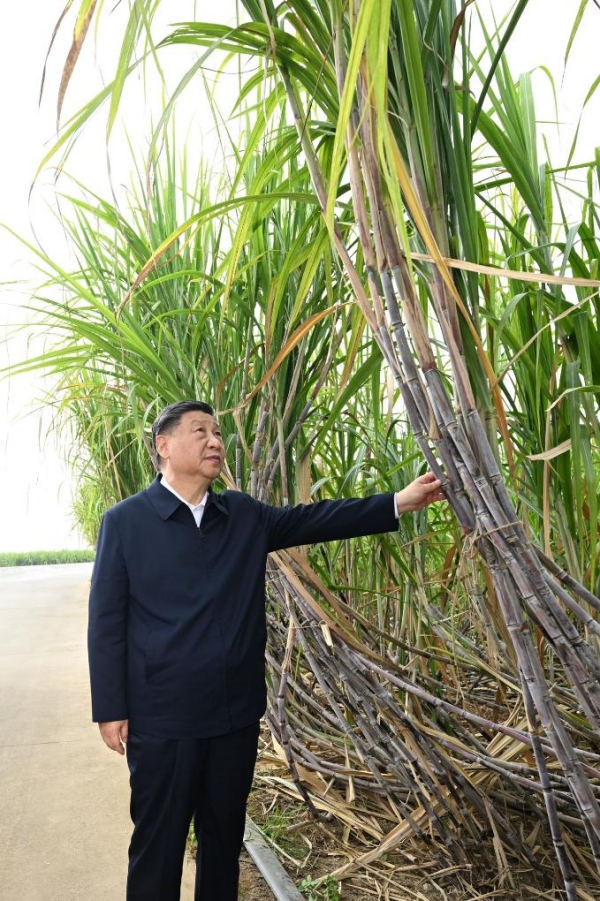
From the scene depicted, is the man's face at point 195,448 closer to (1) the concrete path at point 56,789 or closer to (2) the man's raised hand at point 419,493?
(2) the man's raised hand at point 419,493

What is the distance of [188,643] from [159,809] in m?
0.28

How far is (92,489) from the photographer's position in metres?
5.01

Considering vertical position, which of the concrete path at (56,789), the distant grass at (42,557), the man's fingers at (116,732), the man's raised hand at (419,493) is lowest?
the distant grass at (42,557)

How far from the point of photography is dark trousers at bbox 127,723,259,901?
1.47m

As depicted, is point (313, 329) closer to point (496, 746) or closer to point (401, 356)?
point (401, 356)

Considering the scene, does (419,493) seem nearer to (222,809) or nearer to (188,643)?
(188,643)

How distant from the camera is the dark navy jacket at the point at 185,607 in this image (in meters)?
1.47

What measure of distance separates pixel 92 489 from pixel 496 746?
12.2 ft

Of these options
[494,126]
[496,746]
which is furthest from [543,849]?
[494,126]

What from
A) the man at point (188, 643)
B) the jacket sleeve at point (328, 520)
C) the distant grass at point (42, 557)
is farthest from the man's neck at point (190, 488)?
the distant grass at point (42, 557)

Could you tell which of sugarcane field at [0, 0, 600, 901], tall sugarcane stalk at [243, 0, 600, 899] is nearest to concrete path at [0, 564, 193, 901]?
sugarcane field at [0, 0, 600, 901]

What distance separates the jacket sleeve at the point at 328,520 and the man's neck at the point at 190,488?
0.12 m

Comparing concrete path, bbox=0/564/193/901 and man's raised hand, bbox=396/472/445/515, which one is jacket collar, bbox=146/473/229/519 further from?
concrete path, bbox=0/564/193/901

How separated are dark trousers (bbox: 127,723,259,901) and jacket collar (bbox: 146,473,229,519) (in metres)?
0.37
